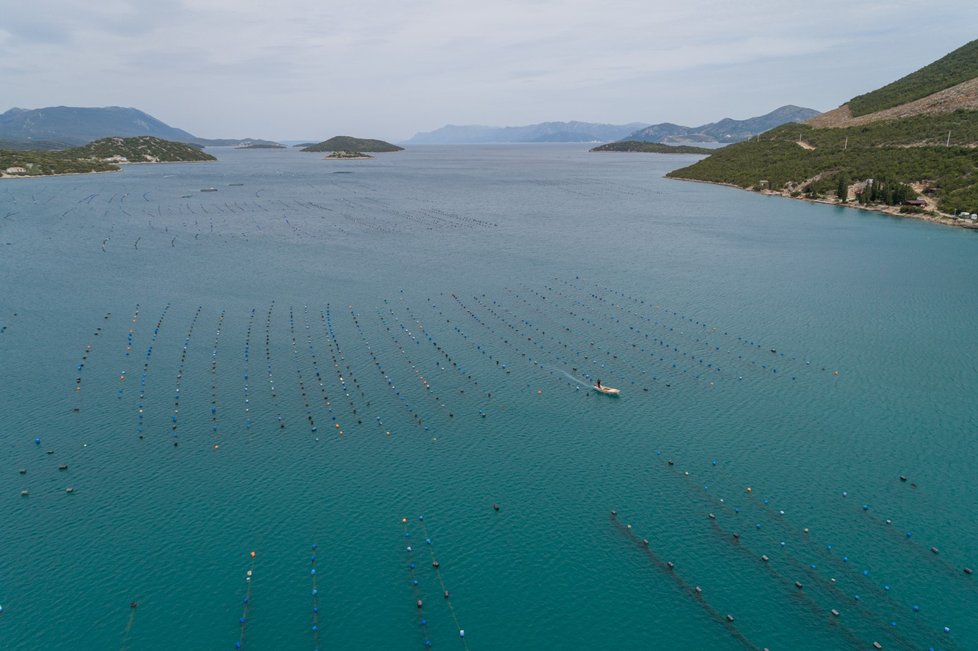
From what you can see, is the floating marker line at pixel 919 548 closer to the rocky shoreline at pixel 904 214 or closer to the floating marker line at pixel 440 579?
the floating marker line at pixel 440 579

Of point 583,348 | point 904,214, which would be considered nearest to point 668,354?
point 583,348

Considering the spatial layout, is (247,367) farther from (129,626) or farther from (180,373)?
(129,626)

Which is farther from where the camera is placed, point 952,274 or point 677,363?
point 952,274

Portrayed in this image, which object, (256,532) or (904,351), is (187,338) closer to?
(256,532)

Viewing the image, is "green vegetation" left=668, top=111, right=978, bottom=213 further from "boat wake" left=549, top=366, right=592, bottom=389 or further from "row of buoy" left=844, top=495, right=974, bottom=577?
"row of buoy" left=844, top=495, right=974, bottom=577

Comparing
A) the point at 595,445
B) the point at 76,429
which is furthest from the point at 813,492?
the point at 76,429
